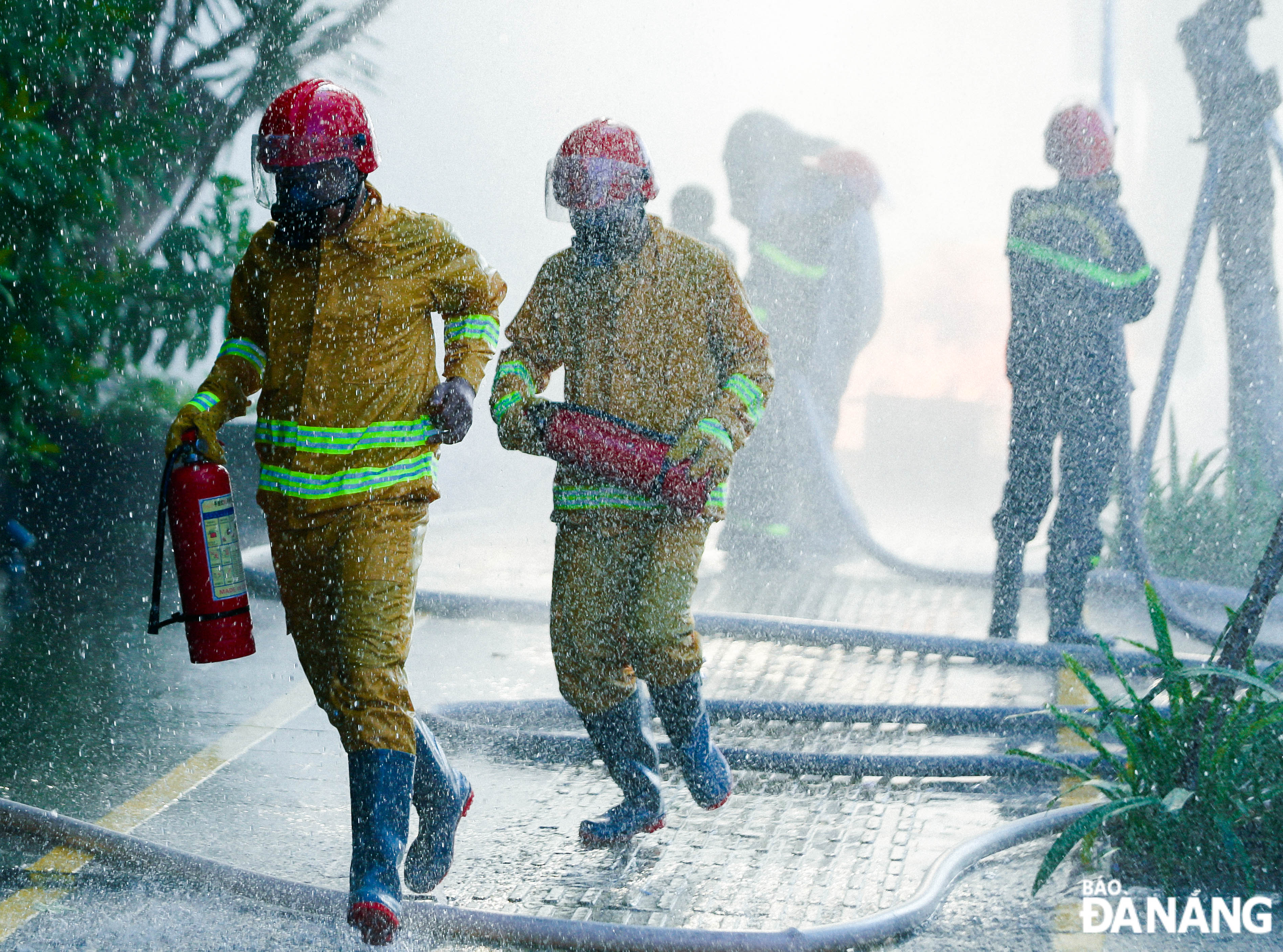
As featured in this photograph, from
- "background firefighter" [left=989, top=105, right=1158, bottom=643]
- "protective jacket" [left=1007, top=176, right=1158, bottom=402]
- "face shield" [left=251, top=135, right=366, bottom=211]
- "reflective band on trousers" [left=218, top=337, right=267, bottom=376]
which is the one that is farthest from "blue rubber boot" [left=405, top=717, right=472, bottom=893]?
A: "protective jacket" [left=1007, top=176, right=1158, bottom=402]

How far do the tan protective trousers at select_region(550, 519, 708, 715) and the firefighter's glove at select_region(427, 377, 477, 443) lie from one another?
504 mm

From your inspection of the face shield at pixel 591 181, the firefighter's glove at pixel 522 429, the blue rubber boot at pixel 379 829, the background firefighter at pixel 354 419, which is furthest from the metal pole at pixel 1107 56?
the blue rubber boot at pixel 379 829

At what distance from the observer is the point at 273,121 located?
2605 millimetres

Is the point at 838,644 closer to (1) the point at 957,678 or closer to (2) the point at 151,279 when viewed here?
(1) the point at 957,678

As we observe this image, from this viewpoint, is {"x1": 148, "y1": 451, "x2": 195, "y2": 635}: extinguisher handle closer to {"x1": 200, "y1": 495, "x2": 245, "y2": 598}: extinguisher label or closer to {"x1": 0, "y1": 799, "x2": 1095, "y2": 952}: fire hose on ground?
{"x1": 200, "y1": 495, "x2": 245, "y2": 598}: extinguisher label

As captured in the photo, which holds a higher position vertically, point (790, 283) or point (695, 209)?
point (695, 209)

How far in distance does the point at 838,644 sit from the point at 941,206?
11.6 meters

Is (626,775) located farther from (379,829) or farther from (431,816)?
(379,829)

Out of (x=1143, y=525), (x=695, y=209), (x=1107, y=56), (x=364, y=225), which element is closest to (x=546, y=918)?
(x=364, y=225)

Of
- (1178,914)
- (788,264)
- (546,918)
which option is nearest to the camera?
(546,918)

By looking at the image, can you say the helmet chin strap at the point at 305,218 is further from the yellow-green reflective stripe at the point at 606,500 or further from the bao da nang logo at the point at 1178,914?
the bao da nang logo at the point at 1178,914

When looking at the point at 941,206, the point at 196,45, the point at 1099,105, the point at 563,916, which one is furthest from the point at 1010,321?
the point at 941,206

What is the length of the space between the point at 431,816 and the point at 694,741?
671mm

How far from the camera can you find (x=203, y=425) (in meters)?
2.81
